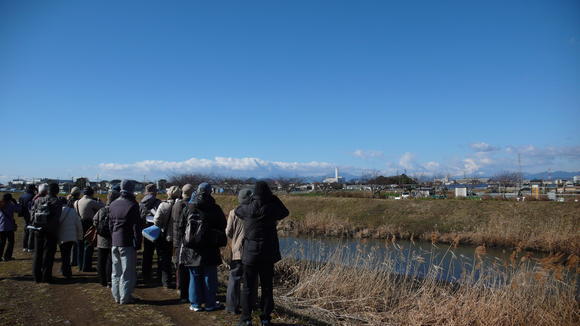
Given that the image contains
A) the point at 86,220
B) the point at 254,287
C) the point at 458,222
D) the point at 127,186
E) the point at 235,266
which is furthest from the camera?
the point at 458,222

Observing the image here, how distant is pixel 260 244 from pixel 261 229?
0.19 m

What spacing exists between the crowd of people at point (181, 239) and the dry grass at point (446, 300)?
1.98 m

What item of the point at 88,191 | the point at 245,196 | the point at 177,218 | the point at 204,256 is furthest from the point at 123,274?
the point at 88,191

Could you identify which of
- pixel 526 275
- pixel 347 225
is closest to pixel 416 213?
pixel 347 225

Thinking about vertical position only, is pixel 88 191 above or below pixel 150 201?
above

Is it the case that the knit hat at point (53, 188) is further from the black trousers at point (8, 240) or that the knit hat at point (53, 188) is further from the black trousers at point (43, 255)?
the black trousers at point (8, 240)

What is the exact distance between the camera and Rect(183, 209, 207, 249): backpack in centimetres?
530

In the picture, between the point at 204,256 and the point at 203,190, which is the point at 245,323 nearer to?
the point at 204,256

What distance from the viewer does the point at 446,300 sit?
7098mm

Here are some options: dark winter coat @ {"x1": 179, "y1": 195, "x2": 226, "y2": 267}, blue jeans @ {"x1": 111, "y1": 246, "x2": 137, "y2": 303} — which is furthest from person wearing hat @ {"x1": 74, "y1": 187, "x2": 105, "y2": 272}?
dark winter coat @ {"x1": 179, "y1": 195, "x2": 226, "y2": 267}

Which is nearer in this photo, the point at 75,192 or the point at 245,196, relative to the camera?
the point at 245,196

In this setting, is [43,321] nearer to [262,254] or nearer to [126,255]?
[126,255]

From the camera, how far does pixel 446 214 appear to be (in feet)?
82.5

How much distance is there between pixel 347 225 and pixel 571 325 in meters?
17.7
